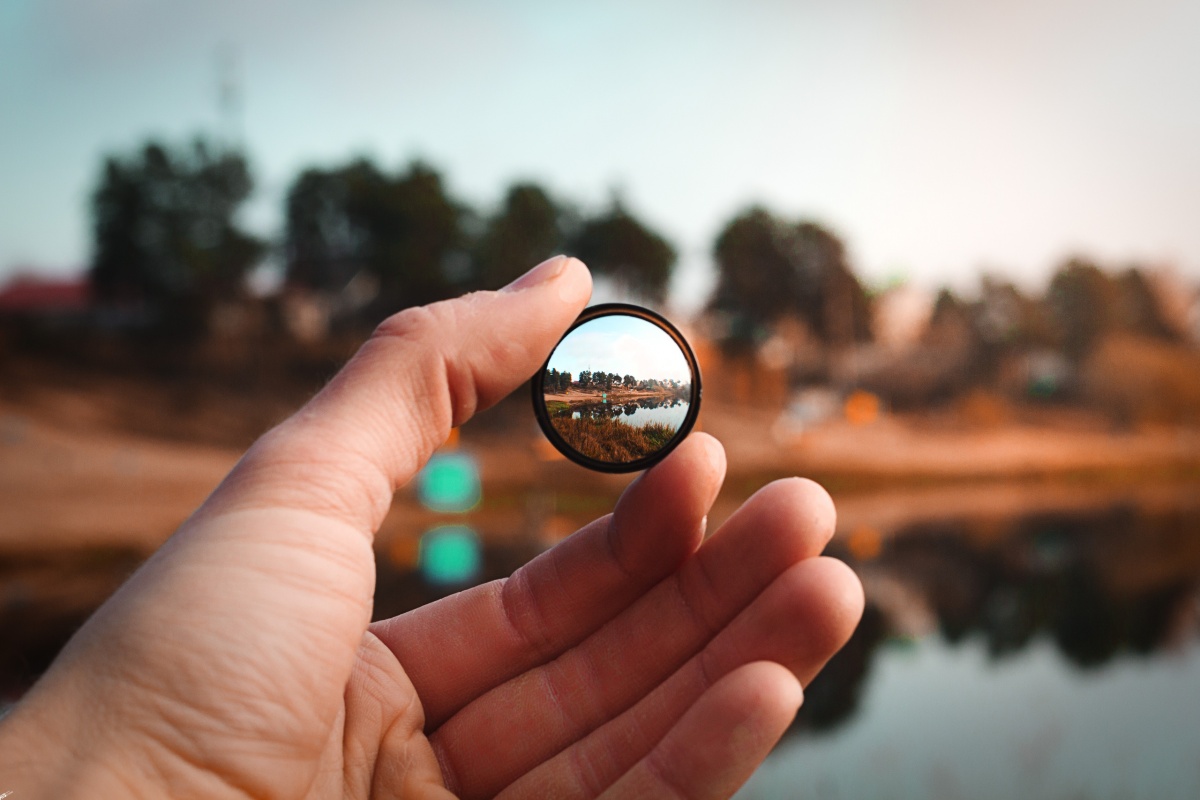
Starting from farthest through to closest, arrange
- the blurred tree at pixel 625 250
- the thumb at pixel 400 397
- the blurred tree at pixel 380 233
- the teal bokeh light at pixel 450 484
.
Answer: the blurred tree at pixel 625 250 < the blurred tree at pixel 380 233 < the teal bokeh light at pixel 450 484 < the thumb at pixel 400 397

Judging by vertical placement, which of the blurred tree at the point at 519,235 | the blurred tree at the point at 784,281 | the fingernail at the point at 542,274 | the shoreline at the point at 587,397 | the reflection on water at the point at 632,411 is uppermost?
the fingernail at the point at 542,274

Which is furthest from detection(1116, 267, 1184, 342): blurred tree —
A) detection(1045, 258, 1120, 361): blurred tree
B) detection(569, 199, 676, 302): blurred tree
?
detection(569, 199, 676, 302): blurred tree

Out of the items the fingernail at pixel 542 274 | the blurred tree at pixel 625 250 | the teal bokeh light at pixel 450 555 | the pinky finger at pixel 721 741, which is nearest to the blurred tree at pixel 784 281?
the blurred tree at pixel 625 250

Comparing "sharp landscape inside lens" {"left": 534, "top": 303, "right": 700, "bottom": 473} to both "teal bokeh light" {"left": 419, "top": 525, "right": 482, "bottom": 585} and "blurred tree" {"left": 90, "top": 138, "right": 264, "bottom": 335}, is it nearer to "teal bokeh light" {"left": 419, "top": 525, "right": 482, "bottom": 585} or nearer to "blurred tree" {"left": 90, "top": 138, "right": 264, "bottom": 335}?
"teal bokeh light" {"left": 419, "top": 525, "right": 482, "bottom": 585}

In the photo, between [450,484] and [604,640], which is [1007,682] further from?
[450,484]

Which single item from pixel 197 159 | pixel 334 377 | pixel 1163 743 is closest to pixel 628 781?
pixel 334 377

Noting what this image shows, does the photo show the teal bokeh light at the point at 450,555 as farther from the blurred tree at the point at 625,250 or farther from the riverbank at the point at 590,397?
the riverbank at the point at 590,397
